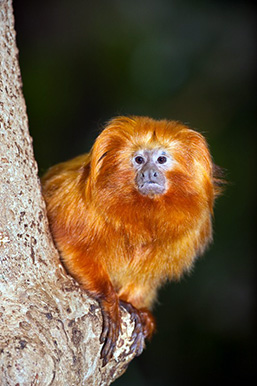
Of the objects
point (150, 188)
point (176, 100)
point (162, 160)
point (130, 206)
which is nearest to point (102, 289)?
point (130, 206)

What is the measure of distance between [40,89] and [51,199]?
2.28 meters

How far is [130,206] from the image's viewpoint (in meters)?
2.37

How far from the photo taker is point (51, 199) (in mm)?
2590

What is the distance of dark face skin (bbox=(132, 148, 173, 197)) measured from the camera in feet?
7.54

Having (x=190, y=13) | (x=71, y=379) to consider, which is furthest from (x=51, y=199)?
(x=190, y=13)

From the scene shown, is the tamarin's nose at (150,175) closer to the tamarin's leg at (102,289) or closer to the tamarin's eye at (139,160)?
the tamarin's eye at (139,160)

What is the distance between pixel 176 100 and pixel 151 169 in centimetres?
256

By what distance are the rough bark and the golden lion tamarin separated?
0.53 feet

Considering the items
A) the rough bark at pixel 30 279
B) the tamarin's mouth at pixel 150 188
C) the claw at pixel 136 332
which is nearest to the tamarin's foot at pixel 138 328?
the claw at pixel 136 332

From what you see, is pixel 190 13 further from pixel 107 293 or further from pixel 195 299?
pixel 107 293

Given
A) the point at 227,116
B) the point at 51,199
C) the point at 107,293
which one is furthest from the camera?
the point at 227,116

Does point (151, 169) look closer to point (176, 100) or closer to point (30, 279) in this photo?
point (30, 279)

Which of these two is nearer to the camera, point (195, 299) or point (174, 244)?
point (174, 244)

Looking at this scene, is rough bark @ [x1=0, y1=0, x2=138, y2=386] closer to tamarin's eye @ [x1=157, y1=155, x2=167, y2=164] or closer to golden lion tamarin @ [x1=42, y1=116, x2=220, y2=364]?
golden lion tamarin @ [x1=42, y1=116, x2=220, y2=364]
